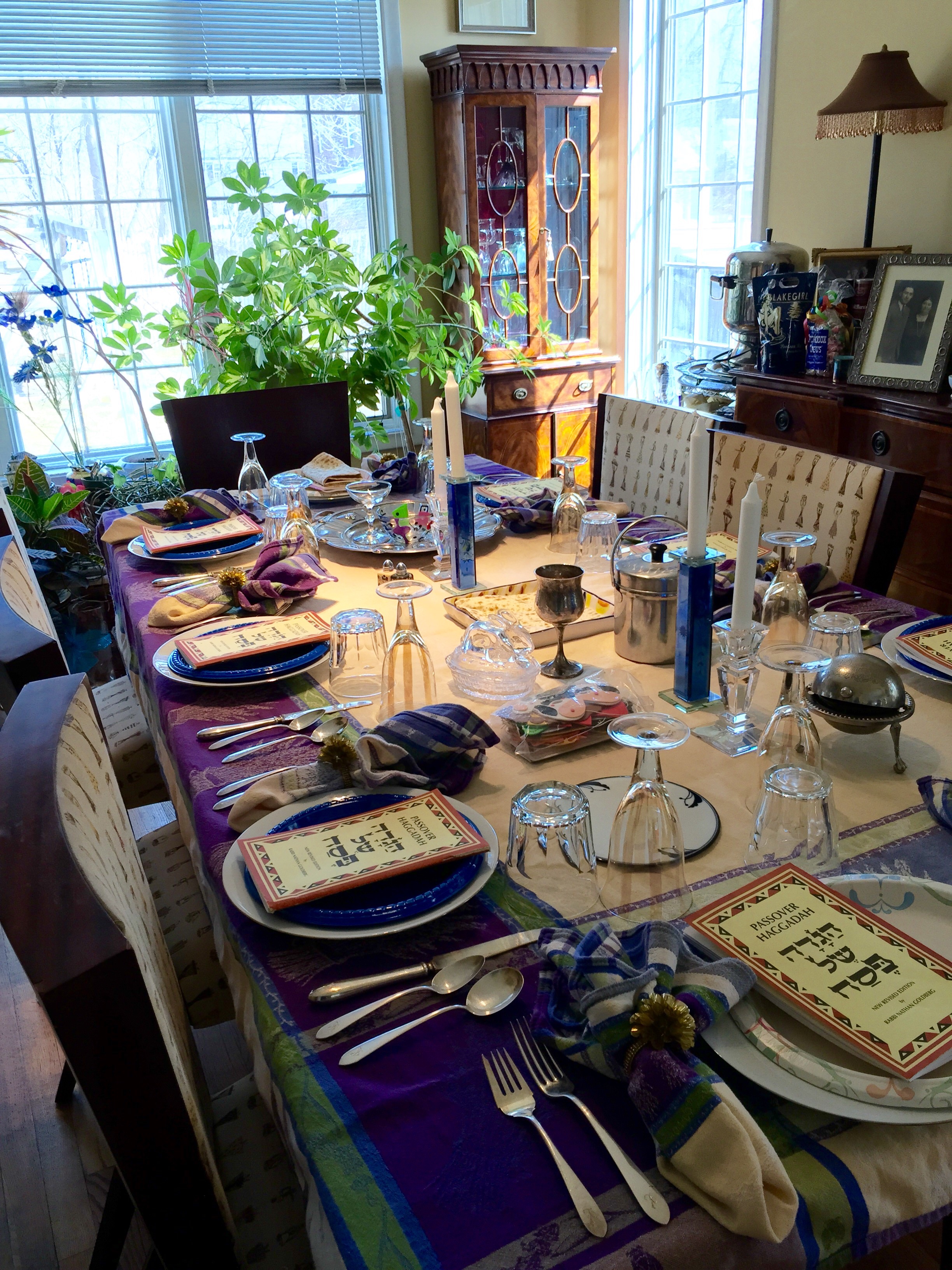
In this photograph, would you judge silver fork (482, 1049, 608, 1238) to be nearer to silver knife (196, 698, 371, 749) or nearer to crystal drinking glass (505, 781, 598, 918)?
crystal drinking glass (505, 781, 598, 918)

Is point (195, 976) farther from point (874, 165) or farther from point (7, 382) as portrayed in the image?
point (7, 382)

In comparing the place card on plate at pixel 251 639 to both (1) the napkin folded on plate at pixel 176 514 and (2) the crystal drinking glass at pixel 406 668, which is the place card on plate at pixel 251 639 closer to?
(2) the crystal drinking glass at pixel 406 668

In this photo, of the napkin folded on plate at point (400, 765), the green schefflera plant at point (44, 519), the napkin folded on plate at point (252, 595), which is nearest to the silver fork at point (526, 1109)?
the napkin folded on plate at point (400, 765)

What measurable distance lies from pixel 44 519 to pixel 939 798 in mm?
2917

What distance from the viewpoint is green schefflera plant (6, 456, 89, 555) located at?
3.17 meters

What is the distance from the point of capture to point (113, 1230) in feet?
3.66

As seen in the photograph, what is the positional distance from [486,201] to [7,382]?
1920 mm

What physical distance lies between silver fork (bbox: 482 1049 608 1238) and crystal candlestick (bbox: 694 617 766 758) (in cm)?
51

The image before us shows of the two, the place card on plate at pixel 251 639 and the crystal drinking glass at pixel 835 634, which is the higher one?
the crystal drinking glass at pixel 835 634

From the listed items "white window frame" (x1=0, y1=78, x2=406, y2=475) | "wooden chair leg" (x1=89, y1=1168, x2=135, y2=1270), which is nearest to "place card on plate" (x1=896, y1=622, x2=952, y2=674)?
"wooden chair leg" (x1=89, y1=1168, x2=135, y2=1270)

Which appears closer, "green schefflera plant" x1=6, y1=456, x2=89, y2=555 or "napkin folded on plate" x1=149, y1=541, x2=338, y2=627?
"napkin folded on plate" x1=149, y1=541, x2=338, y2=627

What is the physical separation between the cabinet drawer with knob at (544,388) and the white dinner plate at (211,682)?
101 inches

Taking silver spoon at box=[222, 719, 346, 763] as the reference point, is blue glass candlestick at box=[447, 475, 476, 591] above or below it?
above

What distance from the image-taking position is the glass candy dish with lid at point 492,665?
129 cm
